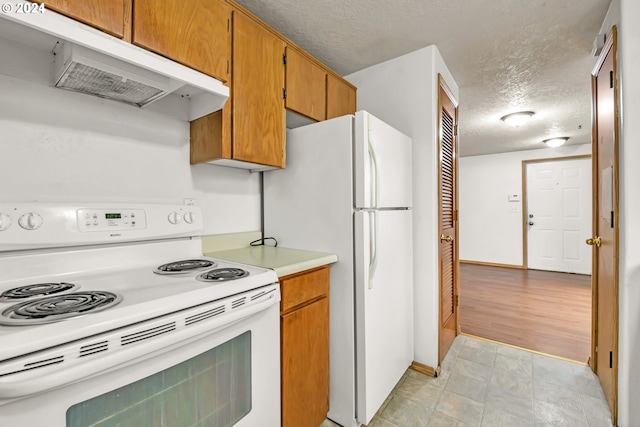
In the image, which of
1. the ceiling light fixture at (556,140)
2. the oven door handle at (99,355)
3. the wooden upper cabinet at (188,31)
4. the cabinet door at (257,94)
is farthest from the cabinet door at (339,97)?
the ceiling light fixture at (556,140)

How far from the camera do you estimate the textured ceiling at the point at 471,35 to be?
1.62 m

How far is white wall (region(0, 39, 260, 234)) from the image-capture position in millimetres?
1083

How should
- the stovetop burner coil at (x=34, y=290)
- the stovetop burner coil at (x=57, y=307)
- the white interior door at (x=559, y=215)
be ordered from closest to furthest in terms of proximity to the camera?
the stovetop burner coil at (x=57, y=307) < the stovetop burner coil at (x=34, y=290) < the white interior door at (x=559, y=215)

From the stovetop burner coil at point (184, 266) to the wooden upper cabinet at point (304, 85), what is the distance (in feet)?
3.24

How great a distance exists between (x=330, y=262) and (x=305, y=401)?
26.0 inches

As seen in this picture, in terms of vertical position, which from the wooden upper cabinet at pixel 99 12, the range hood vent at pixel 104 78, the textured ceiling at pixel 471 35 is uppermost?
the textured ceiling at pixel 471 35

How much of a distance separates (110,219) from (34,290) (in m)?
0.37

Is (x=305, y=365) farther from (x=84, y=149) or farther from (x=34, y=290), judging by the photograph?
(x=84, y=149)

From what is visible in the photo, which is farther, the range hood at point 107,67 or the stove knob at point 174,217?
the stove knob at point 174,217

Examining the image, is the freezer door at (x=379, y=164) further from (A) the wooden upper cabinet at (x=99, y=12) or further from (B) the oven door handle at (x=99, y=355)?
(A) the wooden upper cabinet at (x=99, y=12)

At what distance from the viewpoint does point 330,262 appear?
4.93ft

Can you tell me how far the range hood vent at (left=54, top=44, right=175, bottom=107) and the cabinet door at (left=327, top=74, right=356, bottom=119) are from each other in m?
1.12

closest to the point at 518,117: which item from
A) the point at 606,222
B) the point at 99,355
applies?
the point at 606,222

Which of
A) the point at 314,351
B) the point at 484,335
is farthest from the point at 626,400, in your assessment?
the point at 314,351
